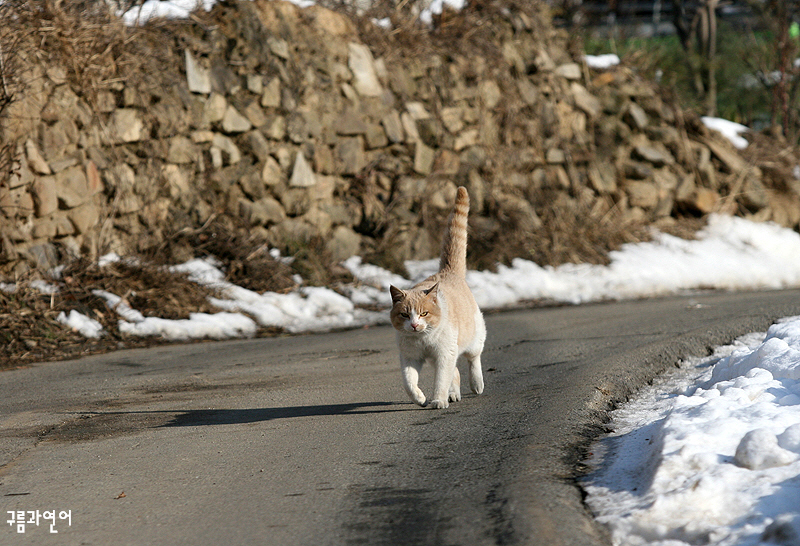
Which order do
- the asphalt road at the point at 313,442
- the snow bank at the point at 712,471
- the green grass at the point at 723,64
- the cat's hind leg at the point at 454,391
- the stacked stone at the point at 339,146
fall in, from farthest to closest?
the green grass at the point at 723,64, the stacked stone at the point at 339,146, the cat's hind leg at the point at 454,391, the asphalt road at the point at 313,442, the snow bank at the point at 712,471

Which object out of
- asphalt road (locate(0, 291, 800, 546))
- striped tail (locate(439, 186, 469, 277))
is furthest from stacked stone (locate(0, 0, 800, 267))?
striped tail (locate(439, 186, 469, 277))

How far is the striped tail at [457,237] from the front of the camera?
6.21 m

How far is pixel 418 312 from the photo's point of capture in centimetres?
516

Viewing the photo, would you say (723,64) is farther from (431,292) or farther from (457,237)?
(431,292)

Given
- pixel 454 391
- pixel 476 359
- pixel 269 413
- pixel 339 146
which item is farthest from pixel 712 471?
pixel 339 146

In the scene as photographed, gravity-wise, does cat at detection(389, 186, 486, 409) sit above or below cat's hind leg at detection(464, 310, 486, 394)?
above

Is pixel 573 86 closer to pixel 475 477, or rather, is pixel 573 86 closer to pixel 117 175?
pixel 117 175

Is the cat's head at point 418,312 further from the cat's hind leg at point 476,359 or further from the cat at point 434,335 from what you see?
the cat's hind leg at point 476,359

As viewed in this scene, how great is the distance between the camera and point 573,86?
16.8m

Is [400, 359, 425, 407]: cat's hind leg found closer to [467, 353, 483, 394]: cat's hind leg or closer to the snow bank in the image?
[467, 353, 483, 394]: cat's hind leg

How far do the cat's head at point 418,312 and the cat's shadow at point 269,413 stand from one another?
649mm

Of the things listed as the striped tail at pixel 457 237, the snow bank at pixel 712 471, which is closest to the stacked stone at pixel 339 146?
A: the striped tail at pixel 457 237

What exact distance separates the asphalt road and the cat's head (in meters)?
0.59

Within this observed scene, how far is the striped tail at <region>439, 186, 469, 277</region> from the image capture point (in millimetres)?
6215
